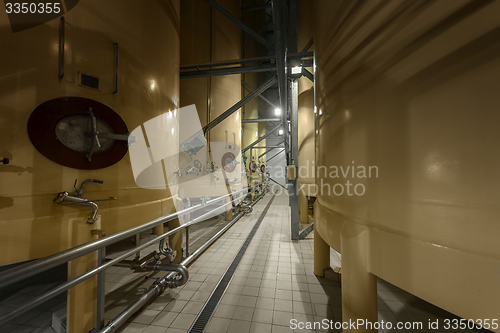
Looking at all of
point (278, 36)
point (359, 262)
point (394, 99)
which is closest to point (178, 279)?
point (359, 262)

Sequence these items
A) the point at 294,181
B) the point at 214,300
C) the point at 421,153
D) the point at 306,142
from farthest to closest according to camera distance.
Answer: the point at 306,142 → the point at 294,181 → the point at 214,300 → the point at 421,153

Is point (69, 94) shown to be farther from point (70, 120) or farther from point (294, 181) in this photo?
point (294, 181)

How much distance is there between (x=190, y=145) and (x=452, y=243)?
3843mm

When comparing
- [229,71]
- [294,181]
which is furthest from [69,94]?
[294,181]

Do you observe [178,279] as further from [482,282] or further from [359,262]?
[482,282]

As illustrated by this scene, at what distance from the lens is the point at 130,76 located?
2023 mm

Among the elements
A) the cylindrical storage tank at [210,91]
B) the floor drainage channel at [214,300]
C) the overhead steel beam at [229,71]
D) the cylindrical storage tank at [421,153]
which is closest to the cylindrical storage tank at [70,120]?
the floor drainage channel at [214,300]

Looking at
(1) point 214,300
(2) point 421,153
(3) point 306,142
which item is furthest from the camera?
(3) point 306,142

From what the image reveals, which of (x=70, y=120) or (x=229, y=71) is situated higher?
(x=229, y=71)

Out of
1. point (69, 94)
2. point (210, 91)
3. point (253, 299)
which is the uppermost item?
point (210, 91)

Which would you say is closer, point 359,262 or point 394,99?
point 394,99

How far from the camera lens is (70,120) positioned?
5.25 feet

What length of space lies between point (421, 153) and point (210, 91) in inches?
181

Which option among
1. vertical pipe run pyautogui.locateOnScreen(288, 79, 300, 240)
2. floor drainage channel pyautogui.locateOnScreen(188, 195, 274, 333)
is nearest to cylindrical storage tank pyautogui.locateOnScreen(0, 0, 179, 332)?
floor drainage channel pyautogui.locateOnScreen(188, 195, 274, 333)
